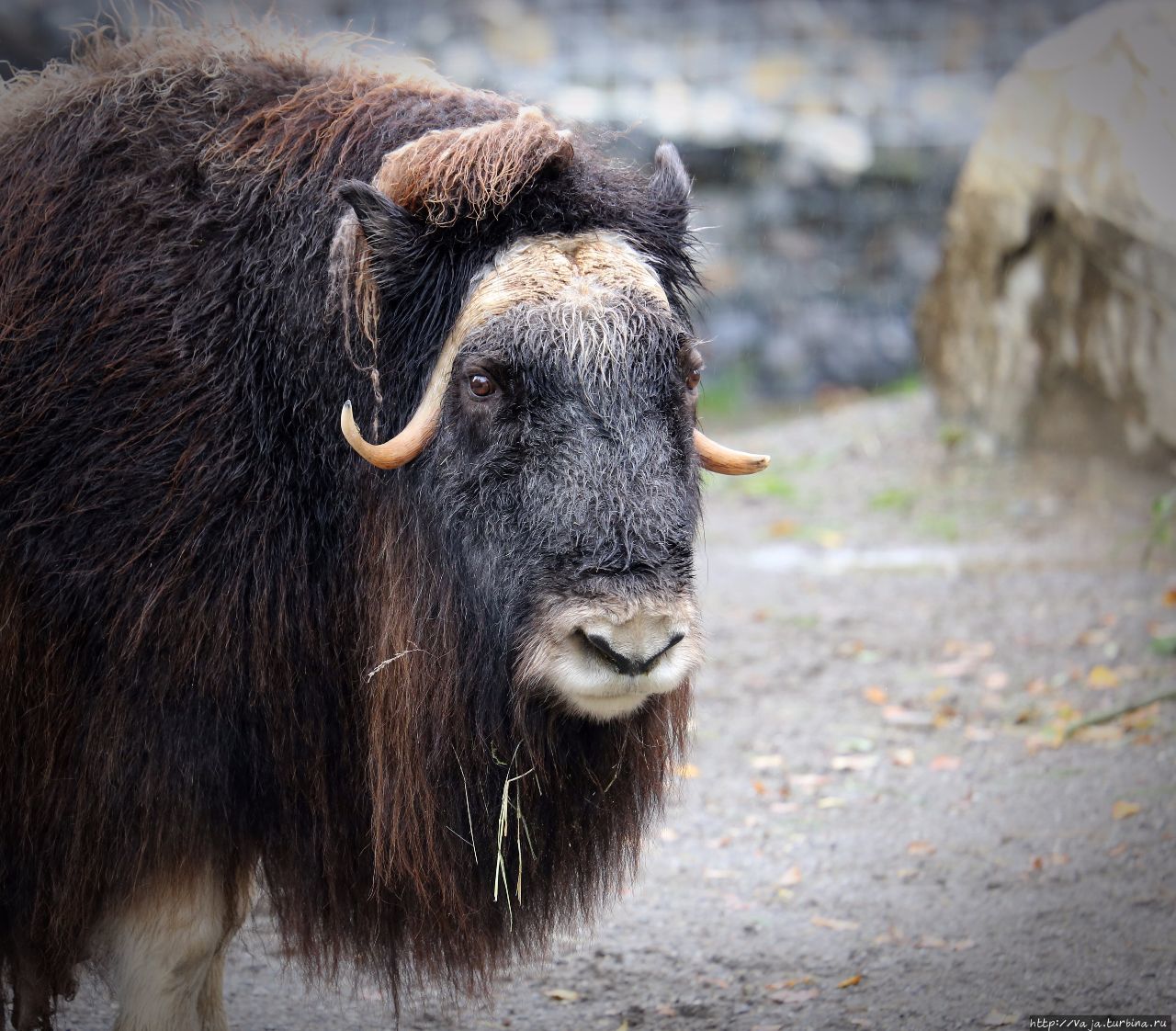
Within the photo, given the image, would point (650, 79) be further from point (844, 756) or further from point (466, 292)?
point (466, 292)

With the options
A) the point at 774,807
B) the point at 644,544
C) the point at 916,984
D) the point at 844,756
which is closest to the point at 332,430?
the point at 644,544

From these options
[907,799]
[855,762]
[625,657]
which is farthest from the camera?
[855,762]

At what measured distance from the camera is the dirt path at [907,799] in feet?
12.1

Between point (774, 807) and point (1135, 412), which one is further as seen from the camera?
point (1135, 412)

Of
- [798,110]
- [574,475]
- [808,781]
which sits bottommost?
[808,781]

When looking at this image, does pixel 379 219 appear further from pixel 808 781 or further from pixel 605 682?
pixel 808 781

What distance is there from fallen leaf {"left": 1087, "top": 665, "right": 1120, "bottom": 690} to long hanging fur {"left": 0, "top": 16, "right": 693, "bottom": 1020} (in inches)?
132

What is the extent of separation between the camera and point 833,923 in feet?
13.5

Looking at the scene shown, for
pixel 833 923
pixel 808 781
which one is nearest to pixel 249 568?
pixel 833 923

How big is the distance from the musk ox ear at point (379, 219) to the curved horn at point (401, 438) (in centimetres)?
33

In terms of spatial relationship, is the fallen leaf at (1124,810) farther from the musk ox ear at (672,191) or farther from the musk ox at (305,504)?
the musk ox ear at (672,191)

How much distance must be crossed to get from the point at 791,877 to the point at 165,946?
225 cm

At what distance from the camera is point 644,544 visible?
2.59m

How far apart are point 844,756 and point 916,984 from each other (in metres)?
1.85
